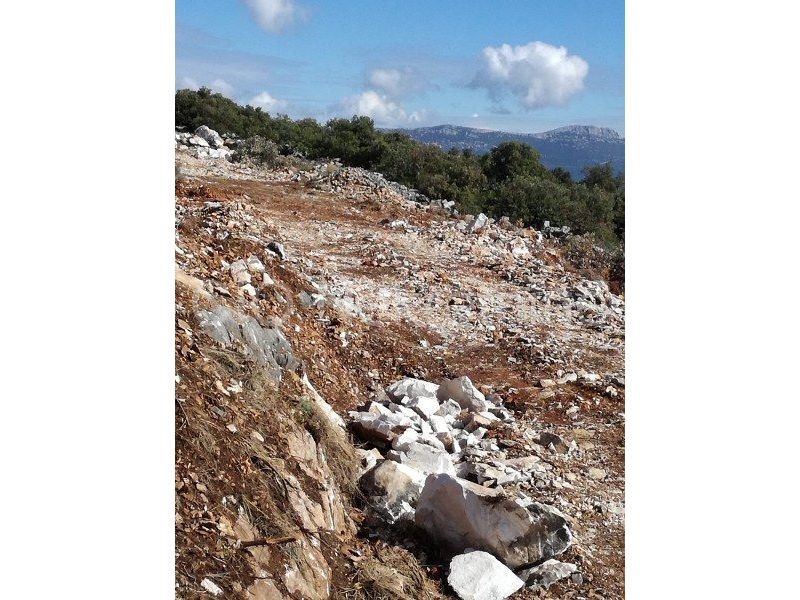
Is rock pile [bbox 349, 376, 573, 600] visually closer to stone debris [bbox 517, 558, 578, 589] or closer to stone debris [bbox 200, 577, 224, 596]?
stone debris [bbox 517, 558, 578, 589]

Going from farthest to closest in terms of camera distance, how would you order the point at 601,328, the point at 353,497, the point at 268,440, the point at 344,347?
1. the point at 601,328
2. the point at 344,347
3. the point at 353,497
4. the point at 268,440

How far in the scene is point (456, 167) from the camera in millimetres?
10117

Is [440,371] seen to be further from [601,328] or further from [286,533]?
[286,533]

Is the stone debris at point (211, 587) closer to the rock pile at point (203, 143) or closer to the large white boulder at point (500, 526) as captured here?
the large white boulder at point (500, 526)

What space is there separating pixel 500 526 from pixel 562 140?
151 centimetres

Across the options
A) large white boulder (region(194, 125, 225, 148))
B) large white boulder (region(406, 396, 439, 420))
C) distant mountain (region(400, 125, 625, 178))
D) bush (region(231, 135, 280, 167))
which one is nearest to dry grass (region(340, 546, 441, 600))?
large white boulder (region(406, 396, 439, 420))

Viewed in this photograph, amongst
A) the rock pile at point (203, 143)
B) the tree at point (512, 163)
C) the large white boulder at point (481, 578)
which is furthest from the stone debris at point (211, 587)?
the rock pile at point (203, 143)

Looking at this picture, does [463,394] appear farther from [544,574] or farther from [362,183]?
[362,183]

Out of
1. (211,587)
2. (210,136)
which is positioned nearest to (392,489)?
(211,587)
